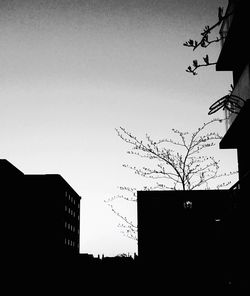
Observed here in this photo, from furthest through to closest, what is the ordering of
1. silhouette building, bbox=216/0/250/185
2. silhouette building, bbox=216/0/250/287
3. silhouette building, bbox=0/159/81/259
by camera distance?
silhouette building, bbox=0/159/81/259 < silhouette building, bbox=216/0/250/185 < silhouette building, bbox=216/0/250/287

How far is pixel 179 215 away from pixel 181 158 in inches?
142

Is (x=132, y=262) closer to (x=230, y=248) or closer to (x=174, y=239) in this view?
(x=174, y=239)

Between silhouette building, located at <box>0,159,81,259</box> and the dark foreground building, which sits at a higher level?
silhouette building, located at <box>0,159,81,259</box>

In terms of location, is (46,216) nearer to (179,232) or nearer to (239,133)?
(179,232)

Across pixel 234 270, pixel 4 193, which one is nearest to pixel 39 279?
pixel 234 270

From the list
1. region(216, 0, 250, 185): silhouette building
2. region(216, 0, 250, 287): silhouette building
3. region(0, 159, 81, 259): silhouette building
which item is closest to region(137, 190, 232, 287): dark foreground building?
region(216, 0, 250, 185): silhouette building

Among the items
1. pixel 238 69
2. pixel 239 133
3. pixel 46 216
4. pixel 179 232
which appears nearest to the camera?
pixel 239 133

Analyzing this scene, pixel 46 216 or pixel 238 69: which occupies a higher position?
pixel 46 216

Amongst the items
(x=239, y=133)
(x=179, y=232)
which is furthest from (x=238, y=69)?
(x=179, y=232)

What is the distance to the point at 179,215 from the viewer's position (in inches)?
913

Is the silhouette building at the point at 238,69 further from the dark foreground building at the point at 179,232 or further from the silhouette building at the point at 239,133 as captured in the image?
the dark foreground building at the point at 179,232

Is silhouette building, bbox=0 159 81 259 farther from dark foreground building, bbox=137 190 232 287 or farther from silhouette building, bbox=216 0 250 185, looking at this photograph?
silhouette building, bbox=216 0 250 185

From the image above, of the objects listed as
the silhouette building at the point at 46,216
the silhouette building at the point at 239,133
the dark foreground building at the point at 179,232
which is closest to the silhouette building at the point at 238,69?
the silhouette building at the point at 239,133

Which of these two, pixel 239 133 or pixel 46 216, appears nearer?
pixel 239 133
